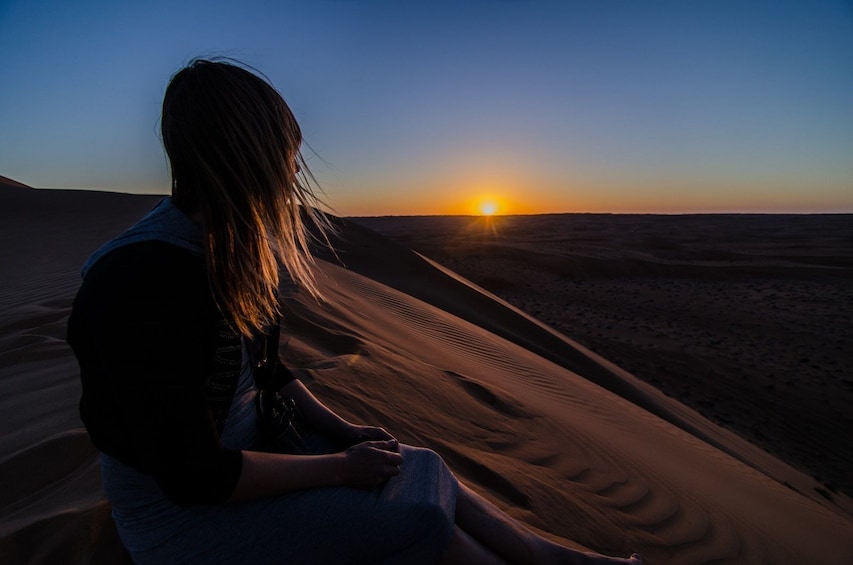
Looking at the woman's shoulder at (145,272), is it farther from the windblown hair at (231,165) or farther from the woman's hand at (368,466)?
the woman's hand at (368,466)

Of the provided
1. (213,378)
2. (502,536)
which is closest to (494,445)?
(502,536)

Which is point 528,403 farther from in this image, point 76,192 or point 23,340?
point 76,192

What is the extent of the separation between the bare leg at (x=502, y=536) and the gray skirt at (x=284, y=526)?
221 mm

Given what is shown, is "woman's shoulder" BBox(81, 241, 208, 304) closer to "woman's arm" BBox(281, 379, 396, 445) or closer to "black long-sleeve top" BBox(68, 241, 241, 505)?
"black long-sleeve top" BBox(68, 241, 241, 505)

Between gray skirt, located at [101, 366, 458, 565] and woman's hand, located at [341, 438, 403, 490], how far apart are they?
0.03 m

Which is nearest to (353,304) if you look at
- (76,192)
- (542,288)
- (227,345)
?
(227,345)

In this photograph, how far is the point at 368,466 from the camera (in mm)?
1320

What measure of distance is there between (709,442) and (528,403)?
2425 mm

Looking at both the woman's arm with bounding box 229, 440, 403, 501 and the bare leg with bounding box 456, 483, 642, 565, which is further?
the bare leg with bounding box 456, 483, 642, 565

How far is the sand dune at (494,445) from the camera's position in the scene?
1876 mm

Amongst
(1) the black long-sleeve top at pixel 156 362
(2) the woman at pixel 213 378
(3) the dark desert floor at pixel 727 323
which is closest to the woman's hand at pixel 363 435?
(2) the woman at pixel 213 378

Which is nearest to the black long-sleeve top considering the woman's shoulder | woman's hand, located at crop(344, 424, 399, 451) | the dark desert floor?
the woman's shoulder

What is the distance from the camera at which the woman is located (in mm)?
1040

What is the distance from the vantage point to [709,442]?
15.9 ft
